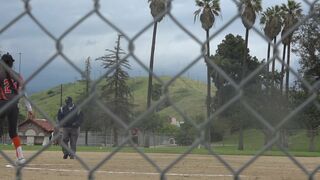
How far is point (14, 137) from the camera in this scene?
9.26m

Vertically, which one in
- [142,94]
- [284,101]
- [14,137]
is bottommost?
[14,137]

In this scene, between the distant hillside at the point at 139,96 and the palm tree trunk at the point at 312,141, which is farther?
the palm tree trunk at the point at 312,141

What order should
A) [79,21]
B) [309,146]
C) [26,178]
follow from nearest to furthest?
[79,21] → [26,178] → [309,146]

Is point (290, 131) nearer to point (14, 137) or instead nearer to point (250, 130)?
point (250, 130)

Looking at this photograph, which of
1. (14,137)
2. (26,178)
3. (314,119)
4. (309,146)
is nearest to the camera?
(26,178)

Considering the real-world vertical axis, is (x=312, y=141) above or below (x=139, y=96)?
below

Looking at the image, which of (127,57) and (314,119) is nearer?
(127,57)

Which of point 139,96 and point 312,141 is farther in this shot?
point 139,96

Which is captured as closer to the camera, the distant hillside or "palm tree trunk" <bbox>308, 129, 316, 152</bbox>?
the distant hillside

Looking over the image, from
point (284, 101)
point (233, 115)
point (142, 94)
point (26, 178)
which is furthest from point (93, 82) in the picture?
point (142, 94)

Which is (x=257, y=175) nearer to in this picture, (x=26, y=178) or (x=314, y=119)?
(x=26, y=178)

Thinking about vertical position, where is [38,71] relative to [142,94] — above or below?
below

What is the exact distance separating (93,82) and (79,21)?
26 centimetres

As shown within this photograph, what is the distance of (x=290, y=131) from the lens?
37.9m
